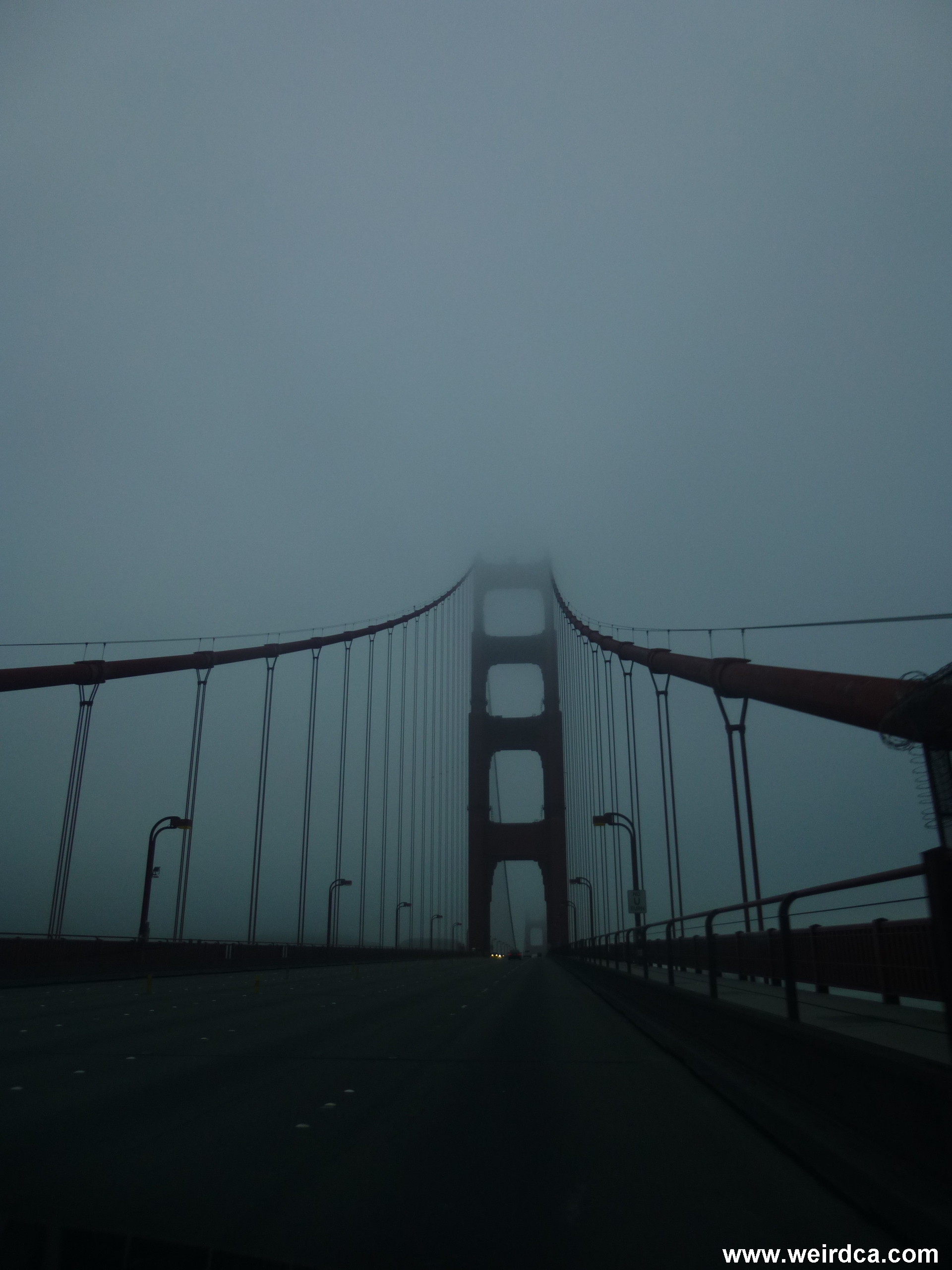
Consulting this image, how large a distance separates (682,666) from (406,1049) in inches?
380

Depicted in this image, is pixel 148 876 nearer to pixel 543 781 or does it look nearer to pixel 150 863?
pixel 150 863

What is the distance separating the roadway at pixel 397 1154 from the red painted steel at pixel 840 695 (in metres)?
3.75

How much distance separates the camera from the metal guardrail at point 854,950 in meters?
2.87

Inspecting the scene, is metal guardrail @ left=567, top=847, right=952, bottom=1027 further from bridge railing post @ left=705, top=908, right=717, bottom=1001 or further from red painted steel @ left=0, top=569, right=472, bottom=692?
red painted steel @ left=0, top=569, right=472, bottom=692

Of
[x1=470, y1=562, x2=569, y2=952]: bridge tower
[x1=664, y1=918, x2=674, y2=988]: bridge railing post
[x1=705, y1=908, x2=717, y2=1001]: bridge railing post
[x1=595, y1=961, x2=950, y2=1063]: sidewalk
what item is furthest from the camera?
[x1=470, y1=562, x2=569, y2=952]: bridge tower

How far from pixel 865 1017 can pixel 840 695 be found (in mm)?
6346

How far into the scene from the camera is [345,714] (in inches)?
1500

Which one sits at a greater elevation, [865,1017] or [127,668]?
[127,668]

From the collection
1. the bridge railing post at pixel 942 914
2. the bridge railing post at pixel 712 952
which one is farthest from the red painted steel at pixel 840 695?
the bridge railing post at pixel 942 914

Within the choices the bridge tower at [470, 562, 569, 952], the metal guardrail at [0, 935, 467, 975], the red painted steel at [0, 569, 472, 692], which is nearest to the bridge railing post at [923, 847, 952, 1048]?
the metal guardrail at [0, 935, 467, 975]

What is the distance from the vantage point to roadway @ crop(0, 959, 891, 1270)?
2.73 m

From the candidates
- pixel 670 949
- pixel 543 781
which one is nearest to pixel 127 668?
pixel 670 949

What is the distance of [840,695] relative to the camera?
9797 millimetres

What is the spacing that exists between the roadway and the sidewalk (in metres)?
0.54
